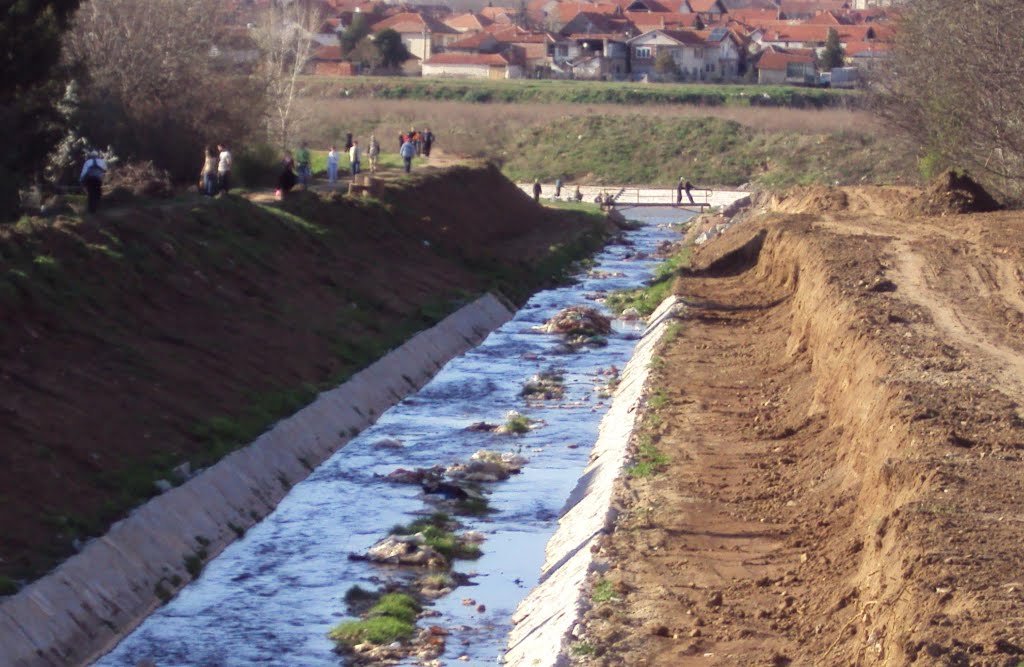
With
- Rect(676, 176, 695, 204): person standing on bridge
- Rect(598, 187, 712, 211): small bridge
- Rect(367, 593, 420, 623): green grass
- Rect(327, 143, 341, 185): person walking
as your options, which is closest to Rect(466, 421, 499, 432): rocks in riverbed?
Rect(367, 593, 420, 623): green grass

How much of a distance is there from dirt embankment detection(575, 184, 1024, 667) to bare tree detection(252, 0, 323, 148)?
26863mm

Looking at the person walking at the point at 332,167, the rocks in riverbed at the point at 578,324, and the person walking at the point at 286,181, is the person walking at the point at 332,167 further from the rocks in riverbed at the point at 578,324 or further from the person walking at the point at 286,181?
the rocks in riverbed at the point at 578,324

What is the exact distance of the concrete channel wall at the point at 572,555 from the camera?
599 inches

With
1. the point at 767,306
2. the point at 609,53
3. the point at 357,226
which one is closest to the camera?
the point at 767,306

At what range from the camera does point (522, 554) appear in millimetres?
19766

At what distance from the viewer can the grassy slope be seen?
88.3 metres

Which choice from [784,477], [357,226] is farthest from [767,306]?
[784,477]

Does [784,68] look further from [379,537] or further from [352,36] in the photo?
[379,537]

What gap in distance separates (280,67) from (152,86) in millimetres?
13821

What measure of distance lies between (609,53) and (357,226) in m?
105

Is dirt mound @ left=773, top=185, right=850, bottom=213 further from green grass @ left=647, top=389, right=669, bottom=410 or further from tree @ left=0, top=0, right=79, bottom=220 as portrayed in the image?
tree @ left=0, top=0, right=79, bottom=220

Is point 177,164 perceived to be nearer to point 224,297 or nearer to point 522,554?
point 224,297

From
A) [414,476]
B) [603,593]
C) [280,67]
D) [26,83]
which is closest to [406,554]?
[603,593]

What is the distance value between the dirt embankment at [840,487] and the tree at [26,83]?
14346 millimetres
